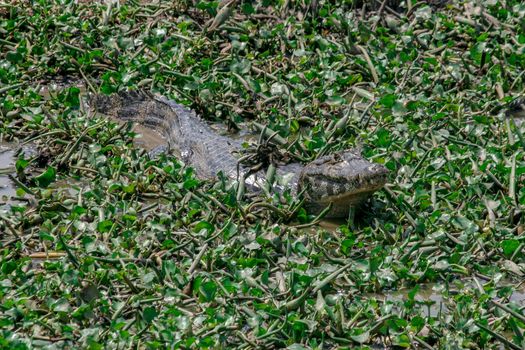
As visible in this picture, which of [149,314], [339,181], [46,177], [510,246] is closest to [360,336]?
[149,314]

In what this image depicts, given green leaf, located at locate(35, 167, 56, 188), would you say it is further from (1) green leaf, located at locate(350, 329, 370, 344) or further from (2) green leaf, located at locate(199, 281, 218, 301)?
(1) green leaf, located at locate(350, 329, 370, 344)

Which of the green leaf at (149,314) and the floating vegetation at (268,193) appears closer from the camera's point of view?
the green leaf at (149,314)

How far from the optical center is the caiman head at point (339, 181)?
213 inches

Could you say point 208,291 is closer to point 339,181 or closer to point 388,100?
point 339,181

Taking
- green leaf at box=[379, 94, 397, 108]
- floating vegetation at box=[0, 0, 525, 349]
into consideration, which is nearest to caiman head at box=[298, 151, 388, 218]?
floating vegetation at box=[0, 0, 525, 349]

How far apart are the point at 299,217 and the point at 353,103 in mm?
1752

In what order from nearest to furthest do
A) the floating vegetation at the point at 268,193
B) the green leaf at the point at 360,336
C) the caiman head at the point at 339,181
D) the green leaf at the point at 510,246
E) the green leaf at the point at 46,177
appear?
1. the green leaf at the point at 360,336
2. the floating vegetation at the point at 268,193
3. the green leaf at the point at 510,246
4. the caiman head at the point at 339,181
5. the green leaf at the point at 46,177

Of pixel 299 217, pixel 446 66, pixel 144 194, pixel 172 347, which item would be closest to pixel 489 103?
pixel 446 66

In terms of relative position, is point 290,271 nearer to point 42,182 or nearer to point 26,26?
point 42,182

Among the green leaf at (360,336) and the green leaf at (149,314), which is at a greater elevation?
the green leaf at (360,336)

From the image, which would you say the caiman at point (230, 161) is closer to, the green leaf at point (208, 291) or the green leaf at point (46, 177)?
the green leaf at point (46, 177)

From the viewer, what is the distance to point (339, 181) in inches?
218

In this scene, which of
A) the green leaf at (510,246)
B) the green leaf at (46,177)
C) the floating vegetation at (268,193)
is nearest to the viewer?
the floating vegetation at (268,193)

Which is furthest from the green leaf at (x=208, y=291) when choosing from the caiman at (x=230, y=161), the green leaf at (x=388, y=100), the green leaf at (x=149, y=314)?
the green leaf at (x=388, y=100)
